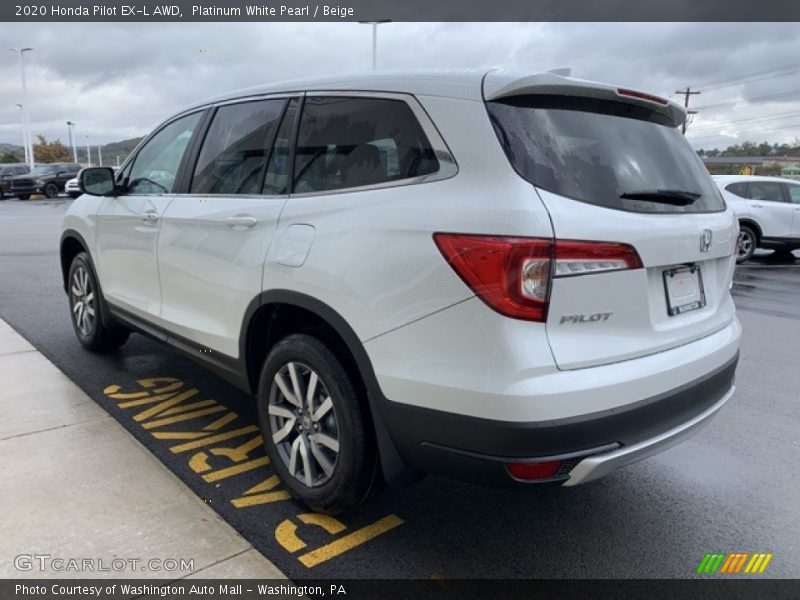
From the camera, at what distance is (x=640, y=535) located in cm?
272

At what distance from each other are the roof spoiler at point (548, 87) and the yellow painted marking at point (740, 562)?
1.91 metres

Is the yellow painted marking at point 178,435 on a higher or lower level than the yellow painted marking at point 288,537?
higher

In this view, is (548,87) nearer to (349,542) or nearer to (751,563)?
A: (349,542)

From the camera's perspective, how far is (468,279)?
6.70 feet

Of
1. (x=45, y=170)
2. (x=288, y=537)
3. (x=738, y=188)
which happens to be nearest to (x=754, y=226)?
(x=738, y=188)

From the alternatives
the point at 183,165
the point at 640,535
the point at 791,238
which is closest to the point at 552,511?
the point at 640,535

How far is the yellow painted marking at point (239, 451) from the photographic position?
131 inches

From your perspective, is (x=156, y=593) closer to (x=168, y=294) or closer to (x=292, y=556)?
(x=292, y=556)

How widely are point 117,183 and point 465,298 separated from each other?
10.8ft

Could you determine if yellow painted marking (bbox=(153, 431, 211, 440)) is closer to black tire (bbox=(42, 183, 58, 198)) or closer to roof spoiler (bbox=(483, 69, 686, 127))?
roof spoiler (bbox=(483, 69, 686, 127))

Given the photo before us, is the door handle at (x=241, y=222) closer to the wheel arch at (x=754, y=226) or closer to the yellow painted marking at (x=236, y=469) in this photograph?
the yellow painted marking at (x=236, y=469)

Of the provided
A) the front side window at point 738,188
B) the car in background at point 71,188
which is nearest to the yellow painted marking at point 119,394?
the front side window at point 738,188

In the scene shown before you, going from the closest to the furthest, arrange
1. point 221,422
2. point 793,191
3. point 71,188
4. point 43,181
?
point 221,422
point 793,191
point 71,188
point 43,181

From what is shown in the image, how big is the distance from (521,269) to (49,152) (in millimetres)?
84991
